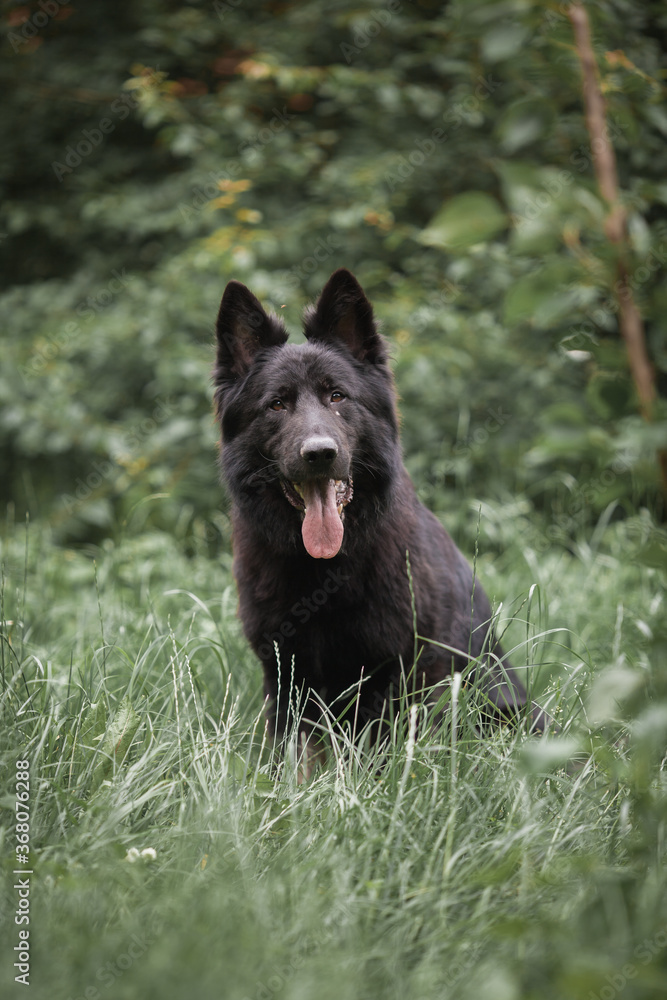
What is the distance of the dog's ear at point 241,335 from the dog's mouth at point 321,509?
59cm

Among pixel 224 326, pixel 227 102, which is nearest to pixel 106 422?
pixel 227 102

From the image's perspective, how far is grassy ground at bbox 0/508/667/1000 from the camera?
1490mm

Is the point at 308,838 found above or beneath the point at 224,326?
beneath

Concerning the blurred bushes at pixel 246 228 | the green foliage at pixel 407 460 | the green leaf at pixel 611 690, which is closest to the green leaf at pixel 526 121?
the green foliage at pixel 407 460

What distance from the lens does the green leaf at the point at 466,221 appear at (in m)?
1.30

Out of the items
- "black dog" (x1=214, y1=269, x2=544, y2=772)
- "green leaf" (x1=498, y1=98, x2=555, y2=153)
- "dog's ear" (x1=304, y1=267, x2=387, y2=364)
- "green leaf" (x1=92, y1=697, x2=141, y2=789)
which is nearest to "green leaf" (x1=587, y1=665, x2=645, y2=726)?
"green leaf" (x1=498, y1=98, x2=555, y2=153)

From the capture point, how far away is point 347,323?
3.31 m

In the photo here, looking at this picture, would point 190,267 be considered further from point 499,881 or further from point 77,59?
point 499,881

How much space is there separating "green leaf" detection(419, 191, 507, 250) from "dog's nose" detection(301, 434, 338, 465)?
151 centimetres

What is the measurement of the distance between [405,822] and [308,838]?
25 cm

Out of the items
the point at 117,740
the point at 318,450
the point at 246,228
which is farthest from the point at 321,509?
the point at 246,228

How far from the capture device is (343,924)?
66.4 inches

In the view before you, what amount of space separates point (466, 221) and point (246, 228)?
496cm

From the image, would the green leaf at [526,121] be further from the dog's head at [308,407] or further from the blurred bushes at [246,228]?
the blurred bushes at [246,228]
